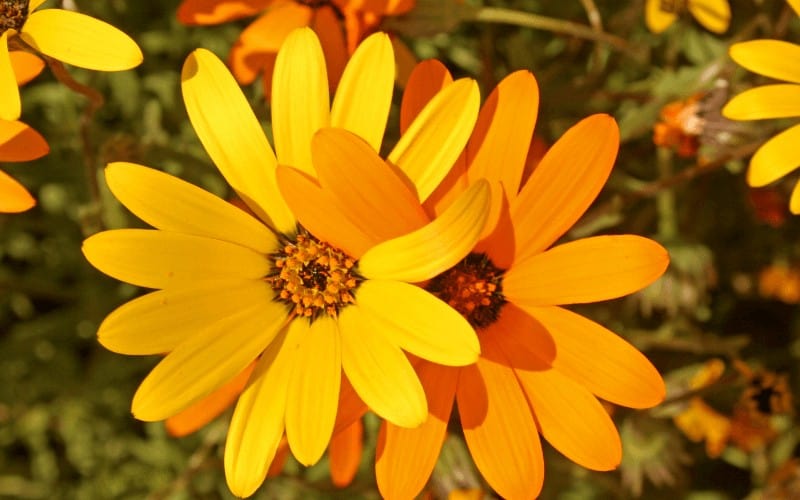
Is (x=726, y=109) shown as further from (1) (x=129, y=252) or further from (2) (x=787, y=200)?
(1) (x=129, y=252)

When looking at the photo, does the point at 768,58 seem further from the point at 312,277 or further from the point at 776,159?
the point at 312,277

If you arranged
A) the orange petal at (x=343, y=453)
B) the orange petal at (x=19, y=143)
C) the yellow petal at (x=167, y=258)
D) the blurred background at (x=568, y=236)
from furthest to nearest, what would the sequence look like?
the blurred background at (x=568, y=236), the orange petal at (x=343, y=453), the orange petal at (x=19, y=143), the yellow petal at (x=167, y=258)

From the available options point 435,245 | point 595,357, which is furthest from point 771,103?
point 435,245

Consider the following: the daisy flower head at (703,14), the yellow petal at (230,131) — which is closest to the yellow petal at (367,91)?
the yellow petal at (230,131)

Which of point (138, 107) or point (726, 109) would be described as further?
point (138, 107)

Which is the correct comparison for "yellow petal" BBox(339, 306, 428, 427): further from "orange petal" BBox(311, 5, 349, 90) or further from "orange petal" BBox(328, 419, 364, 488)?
"orange petal" BBox(311, 5, 349, 90)

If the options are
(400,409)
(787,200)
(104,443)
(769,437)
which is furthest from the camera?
(104,443)

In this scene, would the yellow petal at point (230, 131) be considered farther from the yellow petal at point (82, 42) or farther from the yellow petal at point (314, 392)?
the yellow petal at point (314, 392)

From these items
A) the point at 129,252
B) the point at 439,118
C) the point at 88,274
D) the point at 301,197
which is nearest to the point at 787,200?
the point at 439,118
